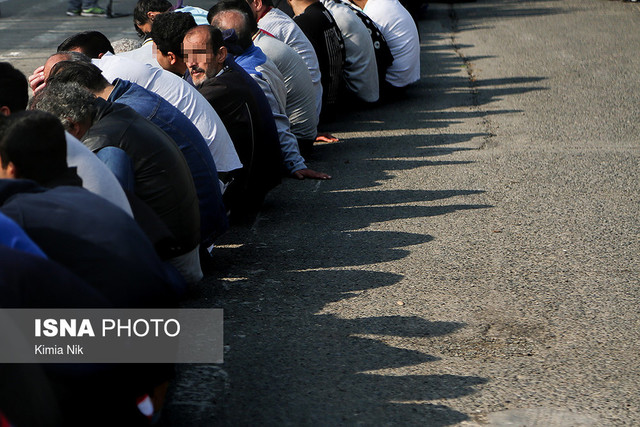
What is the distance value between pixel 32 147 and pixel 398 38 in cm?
799

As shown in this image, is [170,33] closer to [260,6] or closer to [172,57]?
[172,57]

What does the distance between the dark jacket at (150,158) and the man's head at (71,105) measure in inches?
3.1

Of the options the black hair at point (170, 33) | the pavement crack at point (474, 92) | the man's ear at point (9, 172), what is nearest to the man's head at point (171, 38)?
the black hair at point (170, 33)

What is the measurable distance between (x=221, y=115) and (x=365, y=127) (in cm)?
349

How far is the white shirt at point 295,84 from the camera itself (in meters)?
7.40

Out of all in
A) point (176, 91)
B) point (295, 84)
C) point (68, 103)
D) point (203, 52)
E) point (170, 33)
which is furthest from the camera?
point (295, 84)

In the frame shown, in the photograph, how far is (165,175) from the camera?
4211 mm

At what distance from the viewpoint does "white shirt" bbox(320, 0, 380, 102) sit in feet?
31.6

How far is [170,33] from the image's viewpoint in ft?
20.3

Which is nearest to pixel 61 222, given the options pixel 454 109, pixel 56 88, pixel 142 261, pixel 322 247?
pixel 142 261

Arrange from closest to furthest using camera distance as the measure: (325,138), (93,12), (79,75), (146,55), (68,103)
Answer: (68,103)
(79,75)
(146,55)
(325,138)
(93,12)

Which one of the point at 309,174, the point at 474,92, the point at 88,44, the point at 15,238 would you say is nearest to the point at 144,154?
the point at 15,238

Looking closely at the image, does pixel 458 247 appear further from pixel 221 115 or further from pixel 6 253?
pixel 6 253

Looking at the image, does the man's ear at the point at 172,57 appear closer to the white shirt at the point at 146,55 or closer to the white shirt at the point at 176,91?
the white shirt at the point at 146,55
